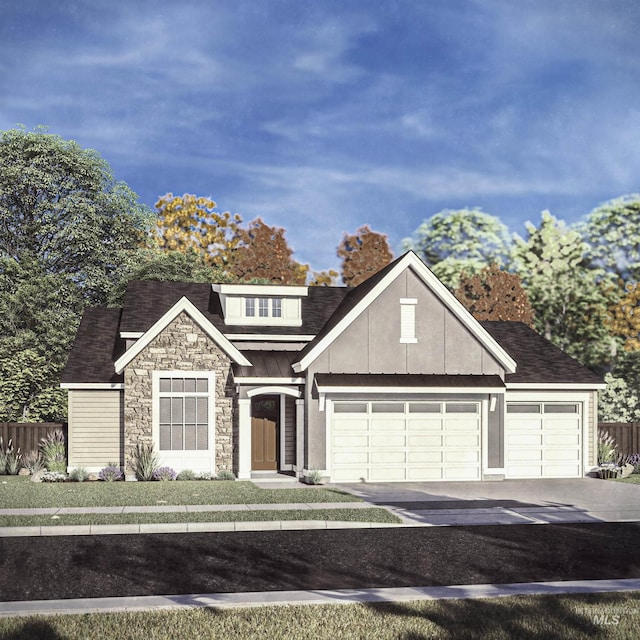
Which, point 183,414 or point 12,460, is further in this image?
point 12,460

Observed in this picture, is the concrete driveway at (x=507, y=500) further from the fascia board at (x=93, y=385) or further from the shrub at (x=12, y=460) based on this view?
the shrub at (x=12, y=460)

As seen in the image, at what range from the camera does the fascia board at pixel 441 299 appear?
88.5 feet

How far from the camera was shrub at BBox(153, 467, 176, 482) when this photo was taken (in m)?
26.9

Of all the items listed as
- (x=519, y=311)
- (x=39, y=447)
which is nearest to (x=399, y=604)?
(x=39, y=447)

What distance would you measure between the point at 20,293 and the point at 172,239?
18.1 m

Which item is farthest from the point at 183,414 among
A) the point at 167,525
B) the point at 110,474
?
the point at 167,525

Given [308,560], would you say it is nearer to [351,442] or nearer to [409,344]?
[351,442]

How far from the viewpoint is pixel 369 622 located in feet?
30.5

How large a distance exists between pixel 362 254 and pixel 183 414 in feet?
129

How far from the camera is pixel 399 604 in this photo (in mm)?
10086

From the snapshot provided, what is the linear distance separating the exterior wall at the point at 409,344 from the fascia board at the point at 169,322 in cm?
301

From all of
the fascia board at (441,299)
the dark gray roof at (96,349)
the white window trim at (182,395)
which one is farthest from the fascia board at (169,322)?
the fascia board at (441,299)

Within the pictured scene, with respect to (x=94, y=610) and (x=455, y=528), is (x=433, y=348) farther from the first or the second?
(x=94, y=610)

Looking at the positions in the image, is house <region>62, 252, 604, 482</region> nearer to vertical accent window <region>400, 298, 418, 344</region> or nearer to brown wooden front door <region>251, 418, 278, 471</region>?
vertical accent window <region>400, 298, 418, 344</region>
